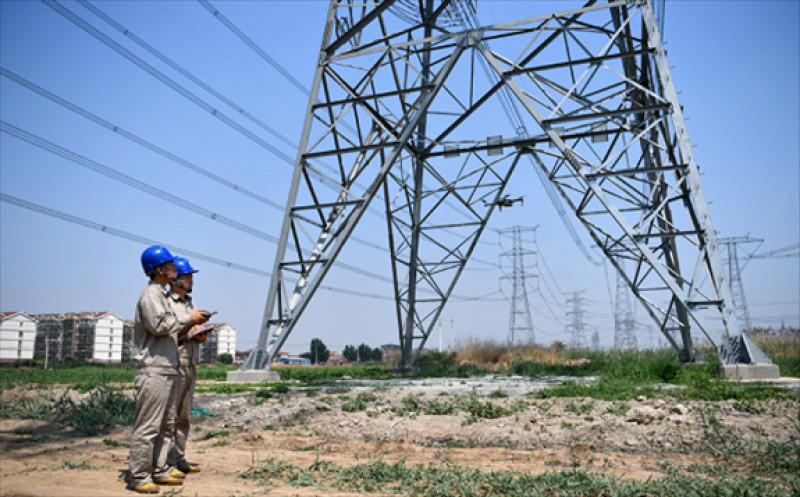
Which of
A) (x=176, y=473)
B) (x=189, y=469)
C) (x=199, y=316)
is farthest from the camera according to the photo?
(x=189, y=469)

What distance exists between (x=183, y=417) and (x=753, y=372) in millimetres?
10320

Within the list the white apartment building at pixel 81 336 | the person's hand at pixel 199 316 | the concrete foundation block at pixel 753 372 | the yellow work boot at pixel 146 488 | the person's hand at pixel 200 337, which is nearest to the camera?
the yellow work boot at pixel 146 488

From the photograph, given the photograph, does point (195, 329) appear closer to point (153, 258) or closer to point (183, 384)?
point (183, 384)

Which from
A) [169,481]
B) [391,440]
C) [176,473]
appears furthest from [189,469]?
[391,440]

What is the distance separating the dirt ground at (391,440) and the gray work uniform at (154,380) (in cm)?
25

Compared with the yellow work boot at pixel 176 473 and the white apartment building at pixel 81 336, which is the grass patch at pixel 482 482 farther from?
the white apartment building at pixel 81 336

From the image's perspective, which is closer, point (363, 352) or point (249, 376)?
point (249, 376)

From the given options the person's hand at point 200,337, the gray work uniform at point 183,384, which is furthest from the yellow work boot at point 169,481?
the person's hand at point 200,337

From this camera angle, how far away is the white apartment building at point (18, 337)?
50.4 metres

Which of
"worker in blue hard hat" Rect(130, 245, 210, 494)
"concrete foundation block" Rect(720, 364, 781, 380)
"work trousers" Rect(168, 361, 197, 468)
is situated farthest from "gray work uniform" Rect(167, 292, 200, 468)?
"concrete foundation block" Rect(720, 364, 781, 380)

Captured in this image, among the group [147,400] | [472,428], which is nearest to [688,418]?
[472,428]

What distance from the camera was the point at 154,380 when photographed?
4473mm

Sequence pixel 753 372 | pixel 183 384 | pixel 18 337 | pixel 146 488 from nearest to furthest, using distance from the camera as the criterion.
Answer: pixel 146 488, pixel 183 384, pixel 753 372, pixel 18 337

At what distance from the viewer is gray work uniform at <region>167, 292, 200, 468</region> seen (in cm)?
489
